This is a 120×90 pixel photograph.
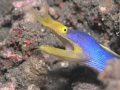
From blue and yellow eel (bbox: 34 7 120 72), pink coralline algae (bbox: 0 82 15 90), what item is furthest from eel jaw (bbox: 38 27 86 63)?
pink coralline algae (bbox: 0 82 15 90)

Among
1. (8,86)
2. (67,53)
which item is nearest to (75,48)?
(67,53)

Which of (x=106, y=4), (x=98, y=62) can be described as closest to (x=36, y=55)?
(x=98, y=62)

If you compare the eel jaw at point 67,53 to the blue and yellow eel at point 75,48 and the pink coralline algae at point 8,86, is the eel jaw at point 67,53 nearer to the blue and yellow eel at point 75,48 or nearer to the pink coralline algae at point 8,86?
the blue and yellow eel at point 75,48

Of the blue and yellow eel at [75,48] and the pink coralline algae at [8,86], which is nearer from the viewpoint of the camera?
the blue and yellow eel at [75,48]

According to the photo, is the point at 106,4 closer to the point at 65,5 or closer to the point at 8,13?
the point at 65,5

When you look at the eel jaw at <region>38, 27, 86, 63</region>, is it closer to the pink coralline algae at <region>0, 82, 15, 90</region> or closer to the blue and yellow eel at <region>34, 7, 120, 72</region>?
the blue and yellow eel at <region>34, 7, 120, 72</region>

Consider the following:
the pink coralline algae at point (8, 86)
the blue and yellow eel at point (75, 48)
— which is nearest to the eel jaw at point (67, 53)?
the blue and yellow eel at point (75, 48)

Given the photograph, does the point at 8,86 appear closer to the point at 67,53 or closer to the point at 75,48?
the point at 67,53

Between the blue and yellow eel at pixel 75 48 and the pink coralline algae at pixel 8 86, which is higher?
the blue and yellow eel at pixel 75 48

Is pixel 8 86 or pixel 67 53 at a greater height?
pixel 67 53
